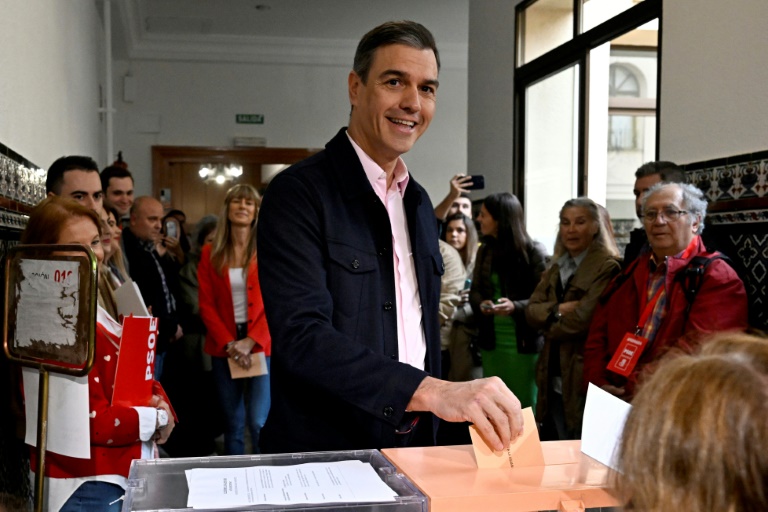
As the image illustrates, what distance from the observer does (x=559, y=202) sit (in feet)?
18.3

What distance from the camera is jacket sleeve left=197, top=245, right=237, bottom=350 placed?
4.09 m

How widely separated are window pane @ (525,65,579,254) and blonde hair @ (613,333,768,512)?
4.67m

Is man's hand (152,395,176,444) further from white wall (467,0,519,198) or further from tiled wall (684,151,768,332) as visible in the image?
white wall (467,0,519,198)

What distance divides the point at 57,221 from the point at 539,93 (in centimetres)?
435

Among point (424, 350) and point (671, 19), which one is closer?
point (424, 350)

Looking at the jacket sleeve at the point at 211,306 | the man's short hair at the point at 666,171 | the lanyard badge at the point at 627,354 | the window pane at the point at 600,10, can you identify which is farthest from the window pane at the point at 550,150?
the jacket sleeve at the point at 211,306

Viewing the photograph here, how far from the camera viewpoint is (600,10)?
15.4 ft

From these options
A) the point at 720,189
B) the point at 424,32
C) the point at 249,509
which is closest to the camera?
the point at 249,509

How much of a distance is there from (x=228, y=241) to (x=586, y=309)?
1968 millimetres

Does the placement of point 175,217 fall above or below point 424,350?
above

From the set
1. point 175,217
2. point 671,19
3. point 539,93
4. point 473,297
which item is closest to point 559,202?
point 539,93

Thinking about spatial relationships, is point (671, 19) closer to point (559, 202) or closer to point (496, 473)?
point (559, 202)

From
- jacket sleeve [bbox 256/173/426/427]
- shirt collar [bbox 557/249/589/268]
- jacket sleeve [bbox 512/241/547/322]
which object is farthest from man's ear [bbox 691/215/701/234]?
jacket sleeve [bbox 256/173/426/427]

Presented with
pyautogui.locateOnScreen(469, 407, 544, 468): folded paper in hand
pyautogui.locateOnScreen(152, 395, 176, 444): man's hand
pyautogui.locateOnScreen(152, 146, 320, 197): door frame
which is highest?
pyautogui.locateOnScreen(152, 146, 320, 197): door frame
